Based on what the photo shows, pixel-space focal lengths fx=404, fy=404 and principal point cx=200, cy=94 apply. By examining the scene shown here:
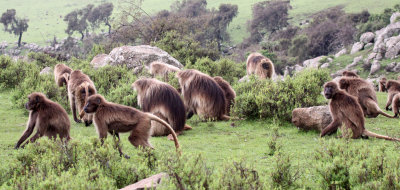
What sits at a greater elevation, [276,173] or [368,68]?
[368,68]

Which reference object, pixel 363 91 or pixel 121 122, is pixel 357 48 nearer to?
pixel 363 91

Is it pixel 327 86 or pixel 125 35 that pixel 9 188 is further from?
pixel 125 35

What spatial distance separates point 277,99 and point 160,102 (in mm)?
3821

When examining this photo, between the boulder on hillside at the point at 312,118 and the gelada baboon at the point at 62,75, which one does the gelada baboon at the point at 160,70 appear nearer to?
the gelada baboon at the point at 62,75

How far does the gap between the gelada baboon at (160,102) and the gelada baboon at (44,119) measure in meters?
2.32

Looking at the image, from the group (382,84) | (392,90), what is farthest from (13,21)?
(392,90)

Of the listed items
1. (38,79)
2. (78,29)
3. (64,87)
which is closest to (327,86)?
(64,87)

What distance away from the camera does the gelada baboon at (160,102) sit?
10.2 metres

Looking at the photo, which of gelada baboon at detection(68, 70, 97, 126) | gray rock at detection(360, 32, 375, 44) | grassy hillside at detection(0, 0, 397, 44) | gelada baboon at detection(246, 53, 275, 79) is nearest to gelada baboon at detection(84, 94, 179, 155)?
gelada baboon at detection(68, 70, 97, 126)

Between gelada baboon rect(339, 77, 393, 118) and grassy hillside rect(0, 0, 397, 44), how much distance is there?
2028 inches

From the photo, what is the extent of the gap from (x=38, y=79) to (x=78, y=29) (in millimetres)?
57000

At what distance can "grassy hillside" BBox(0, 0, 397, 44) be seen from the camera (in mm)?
65500

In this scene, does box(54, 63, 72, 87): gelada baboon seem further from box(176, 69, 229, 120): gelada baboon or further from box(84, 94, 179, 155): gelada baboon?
box(84, 94, 179, 155): gelada baboon

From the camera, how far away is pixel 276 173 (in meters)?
6.32
